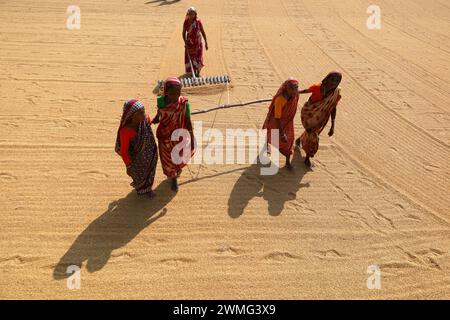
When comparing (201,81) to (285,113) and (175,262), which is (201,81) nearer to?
(285,113)

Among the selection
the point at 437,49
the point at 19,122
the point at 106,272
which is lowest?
the point at 106,272

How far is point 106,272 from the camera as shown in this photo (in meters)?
3.64

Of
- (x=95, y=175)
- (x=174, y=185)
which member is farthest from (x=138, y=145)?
(x=95, y=175)

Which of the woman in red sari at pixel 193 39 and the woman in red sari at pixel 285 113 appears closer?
the woman in red sari at pixel 285 113

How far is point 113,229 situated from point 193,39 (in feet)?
17.2

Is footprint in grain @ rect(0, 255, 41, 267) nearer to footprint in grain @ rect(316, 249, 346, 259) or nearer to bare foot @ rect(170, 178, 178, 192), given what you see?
bare foot @ rect(170, 178, 178, 192)

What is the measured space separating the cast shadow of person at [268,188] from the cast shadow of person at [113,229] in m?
0.92

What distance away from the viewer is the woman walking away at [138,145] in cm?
372

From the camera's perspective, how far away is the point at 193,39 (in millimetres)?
7902

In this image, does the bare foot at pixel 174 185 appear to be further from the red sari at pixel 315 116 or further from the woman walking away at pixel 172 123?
the red sari at pixel 315 116

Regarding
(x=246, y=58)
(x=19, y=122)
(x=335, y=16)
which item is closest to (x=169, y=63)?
(x=246, y=58)

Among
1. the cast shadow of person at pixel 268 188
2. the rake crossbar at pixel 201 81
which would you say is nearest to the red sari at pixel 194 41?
the rake crossbar at pixel 201 81
